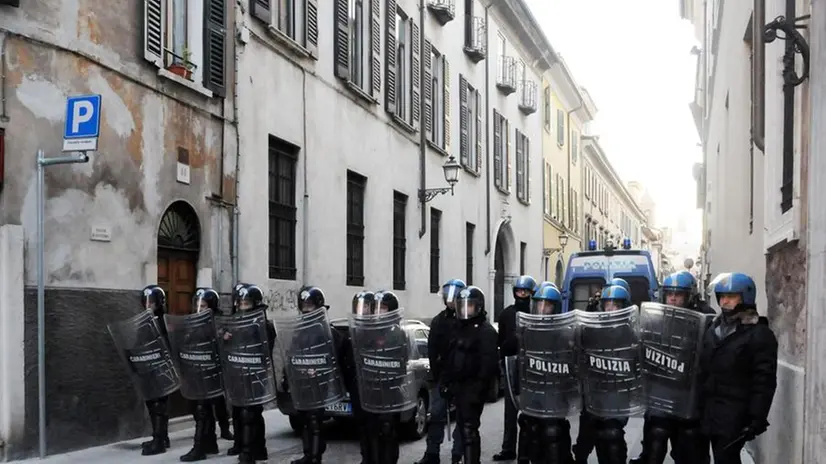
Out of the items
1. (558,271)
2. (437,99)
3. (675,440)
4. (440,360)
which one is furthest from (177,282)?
(558,271)

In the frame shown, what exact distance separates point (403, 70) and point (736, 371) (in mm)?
15701

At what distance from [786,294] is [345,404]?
15.8ft

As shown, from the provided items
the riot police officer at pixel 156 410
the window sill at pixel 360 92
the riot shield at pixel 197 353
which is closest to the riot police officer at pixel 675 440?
the riot shield at pixel 197 353

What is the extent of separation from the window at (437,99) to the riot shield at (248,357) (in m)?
14.3

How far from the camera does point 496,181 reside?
28.4 metres

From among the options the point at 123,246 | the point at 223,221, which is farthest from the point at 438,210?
the point at 123,246

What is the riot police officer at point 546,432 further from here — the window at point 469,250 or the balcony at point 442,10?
the window at point 469,250

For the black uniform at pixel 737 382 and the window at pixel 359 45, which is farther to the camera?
the window at pixel 359 45

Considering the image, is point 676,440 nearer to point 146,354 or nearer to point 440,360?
point 440,360

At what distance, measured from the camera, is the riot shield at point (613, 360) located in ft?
22.6

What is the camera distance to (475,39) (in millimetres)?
26297

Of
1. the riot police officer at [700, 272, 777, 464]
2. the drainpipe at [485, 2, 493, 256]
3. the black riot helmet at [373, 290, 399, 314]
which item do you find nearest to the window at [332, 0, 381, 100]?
the drainpipe at [485, 2, 493, 256]

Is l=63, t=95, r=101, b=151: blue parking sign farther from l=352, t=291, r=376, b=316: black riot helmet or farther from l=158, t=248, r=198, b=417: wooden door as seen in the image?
l=352, t=291, r=376, b=316: black riot helmet

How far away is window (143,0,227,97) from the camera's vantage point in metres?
11.4
